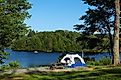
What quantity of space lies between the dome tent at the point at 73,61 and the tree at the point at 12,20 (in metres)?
7.40

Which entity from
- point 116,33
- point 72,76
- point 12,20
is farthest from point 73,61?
point 72,76

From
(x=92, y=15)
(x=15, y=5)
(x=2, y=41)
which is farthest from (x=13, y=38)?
(x=92, y=15)

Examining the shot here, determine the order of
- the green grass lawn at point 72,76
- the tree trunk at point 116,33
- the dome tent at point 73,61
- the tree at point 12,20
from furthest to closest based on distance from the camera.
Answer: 1. the dome tent at point 73,61
2. the tree trunk at point 116,33
3. the tree at point 12,20
4. the green grass lawn at point 72,76

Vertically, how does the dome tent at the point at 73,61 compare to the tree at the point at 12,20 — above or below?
below

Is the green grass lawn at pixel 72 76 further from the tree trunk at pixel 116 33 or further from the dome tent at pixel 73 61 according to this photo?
the dome tent at pixel 73 61

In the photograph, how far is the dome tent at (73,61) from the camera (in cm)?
3809

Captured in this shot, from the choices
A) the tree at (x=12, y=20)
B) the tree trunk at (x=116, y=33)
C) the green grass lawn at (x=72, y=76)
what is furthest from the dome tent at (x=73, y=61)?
the green grass lawn at (x=72, y=76)

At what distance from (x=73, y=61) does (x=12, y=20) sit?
33.9ft

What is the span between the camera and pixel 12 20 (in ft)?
103

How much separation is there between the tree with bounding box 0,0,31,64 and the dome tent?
7400mm

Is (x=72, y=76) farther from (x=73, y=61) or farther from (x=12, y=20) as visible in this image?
(x=73, y=61)

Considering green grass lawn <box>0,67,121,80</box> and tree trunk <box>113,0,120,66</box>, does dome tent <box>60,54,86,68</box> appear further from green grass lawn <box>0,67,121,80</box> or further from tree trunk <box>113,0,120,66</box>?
green grass lawn <box>0,67,121,80</box>

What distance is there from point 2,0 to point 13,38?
377 cm

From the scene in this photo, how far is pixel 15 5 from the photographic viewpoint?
32531mm
